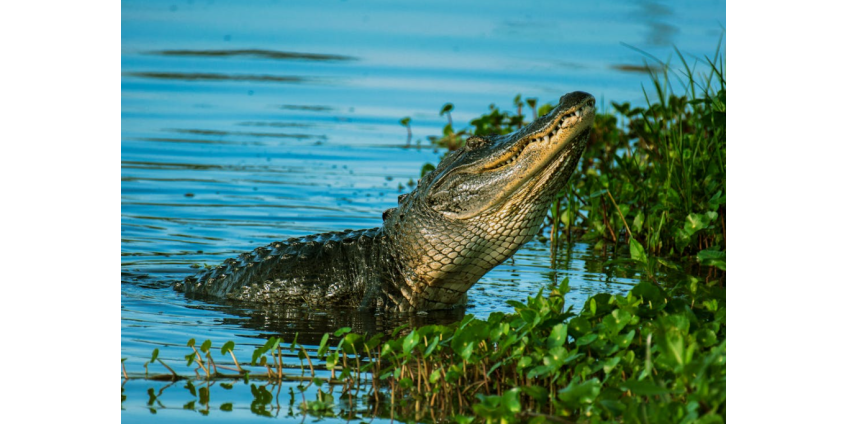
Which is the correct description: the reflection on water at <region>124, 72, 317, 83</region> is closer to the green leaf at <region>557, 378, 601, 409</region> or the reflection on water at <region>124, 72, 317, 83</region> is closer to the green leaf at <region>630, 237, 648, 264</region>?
the green leaf at <region>630, 237, 648, 264</region>

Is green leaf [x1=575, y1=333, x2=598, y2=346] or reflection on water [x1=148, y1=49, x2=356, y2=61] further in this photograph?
reflection on water [x1=148, y1=49, x2=356, y2=61]

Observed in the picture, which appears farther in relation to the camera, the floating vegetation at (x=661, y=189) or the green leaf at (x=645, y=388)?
the floating vegetation at (x=661, y=189)

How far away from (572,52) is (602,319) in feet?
35.0

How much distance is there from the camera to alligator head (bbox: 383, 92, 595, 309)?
4891 mm

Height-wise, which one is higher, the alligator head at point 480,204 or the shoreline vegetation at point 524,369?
the alligator head at point 480,204

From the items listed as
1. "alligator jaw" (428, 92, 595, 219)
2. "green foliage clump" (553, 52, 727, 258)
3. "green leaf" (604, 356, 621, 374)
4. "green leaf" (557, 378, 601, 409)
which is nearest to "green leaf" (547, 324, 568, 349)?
"green leaf" (604, 356, 621, 374)

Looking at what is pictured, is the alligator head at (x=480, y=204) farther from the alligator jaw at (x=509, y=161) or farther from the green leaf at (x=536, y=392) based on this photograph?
the green leaf at (x=536, y=392)

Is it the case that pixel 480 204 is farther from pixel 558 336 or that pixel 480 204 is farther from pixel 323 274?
pixel 558 336

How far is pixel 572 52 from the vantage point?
46.5 ft

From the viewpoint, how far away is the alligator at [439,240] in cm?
495

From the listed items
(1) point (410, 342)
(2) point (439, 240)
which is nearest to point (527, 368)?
(1) point (410, 342)

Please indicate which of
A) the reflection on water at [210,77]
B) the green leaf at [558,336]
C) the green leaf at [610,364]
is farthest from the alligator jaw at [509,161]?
the reflection on water at [210,77]

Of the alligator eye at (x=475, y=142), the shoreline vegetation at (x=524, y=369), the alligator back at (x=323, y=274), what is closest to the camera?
the shoreline vegetation at (x=524, y=369)
